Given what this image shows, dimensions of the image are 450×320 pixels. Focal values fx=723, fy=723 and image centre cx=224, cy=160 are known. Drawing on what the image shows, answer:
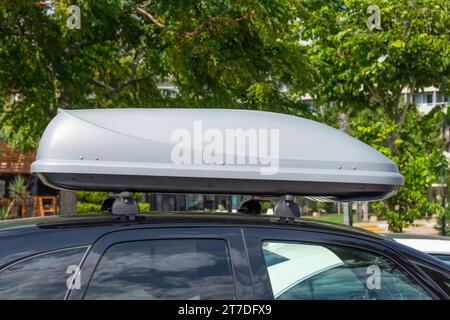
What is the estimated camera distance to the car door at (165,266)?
2863 millimetres

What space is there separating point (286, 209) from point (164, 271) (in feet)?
2.17

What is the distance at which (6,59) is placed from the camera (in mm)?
10758

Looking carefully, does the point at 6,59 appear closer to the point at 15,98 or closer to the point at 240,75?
the point at 15,98

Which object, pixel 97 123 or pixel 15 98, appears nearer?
pixel 97 123

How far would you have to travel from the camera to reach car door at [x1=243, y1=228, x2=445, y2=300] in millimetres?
3068

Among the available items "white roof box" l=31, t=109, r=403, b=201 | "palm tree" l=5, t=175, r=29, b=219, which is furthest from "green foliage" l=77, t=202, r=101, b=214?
"white roof box" l=31, t=109, r=403, b=201

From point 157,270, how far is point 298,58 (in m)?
9.57

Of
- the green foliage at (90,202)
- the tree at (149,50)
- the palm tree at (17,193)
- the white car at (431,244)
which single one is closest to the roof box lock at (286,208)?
the white car at (431,244)

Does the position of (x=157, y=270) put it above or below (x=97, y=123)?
below

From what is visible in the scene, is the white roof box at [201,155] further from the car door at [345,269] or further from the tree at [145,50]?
the tree at [145,50]

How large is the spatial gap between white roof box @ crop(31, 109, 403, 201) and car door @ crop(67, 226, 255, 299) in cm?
26

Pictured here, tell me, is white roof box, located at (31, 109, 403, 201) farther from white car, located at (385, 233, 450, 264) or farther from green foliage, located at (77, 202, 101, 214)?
green foliage, located at (77, 202, 101, 214)
